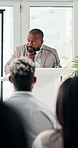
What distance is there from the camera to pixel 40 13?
5.32 metres

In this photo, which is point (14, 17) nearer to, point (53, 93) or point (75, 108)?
point (53, 93)

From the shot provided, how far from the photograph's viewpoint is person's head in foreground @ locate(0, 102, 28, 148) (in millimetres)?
914

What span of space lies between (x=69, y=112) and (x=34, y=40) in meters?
2.97

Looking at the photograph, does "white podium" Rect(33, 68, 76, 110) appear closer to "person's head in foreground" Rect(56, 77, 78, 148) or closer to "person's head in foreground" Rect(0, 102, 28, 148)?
"person's head in foreground" Rect(56, 77, 78, 148)

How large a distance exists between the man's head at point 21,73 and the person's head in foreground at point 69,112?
2.64ft

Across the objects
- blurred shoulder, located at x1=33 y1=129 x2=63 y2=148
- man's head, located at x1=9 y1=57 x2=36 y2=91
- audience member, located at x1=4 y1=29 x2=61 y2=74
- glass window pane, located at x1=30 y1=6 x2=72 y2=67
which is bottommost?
blurred shoulder, located at x1=33 y1=129 x2=63 y2=148

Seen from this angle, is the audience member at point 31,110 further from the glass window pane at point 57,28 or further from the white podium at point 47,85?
the glass window pane at point 57,28

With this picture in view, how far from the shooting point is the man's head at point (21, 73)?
6.51 feet

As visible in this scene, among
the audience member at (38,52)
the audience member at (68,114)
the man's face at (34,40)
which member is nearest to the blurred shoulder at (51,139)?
the audience member at (68,114)

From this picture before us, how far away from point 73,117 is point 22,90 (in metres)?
0.87

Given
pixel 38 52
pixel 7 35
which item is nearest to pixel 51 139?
pixel 38 52

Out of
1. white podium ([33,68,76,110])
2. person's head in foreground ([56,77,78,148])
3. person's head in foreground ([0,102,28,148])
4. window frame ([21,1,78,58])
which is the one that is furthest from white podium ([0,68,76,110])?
window frame ([21,1,78,58])

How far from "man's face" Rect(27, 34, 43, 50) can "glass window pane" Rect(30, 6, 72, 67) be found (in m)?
1.20

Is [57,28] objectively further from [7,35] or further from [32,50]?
[32,50]
